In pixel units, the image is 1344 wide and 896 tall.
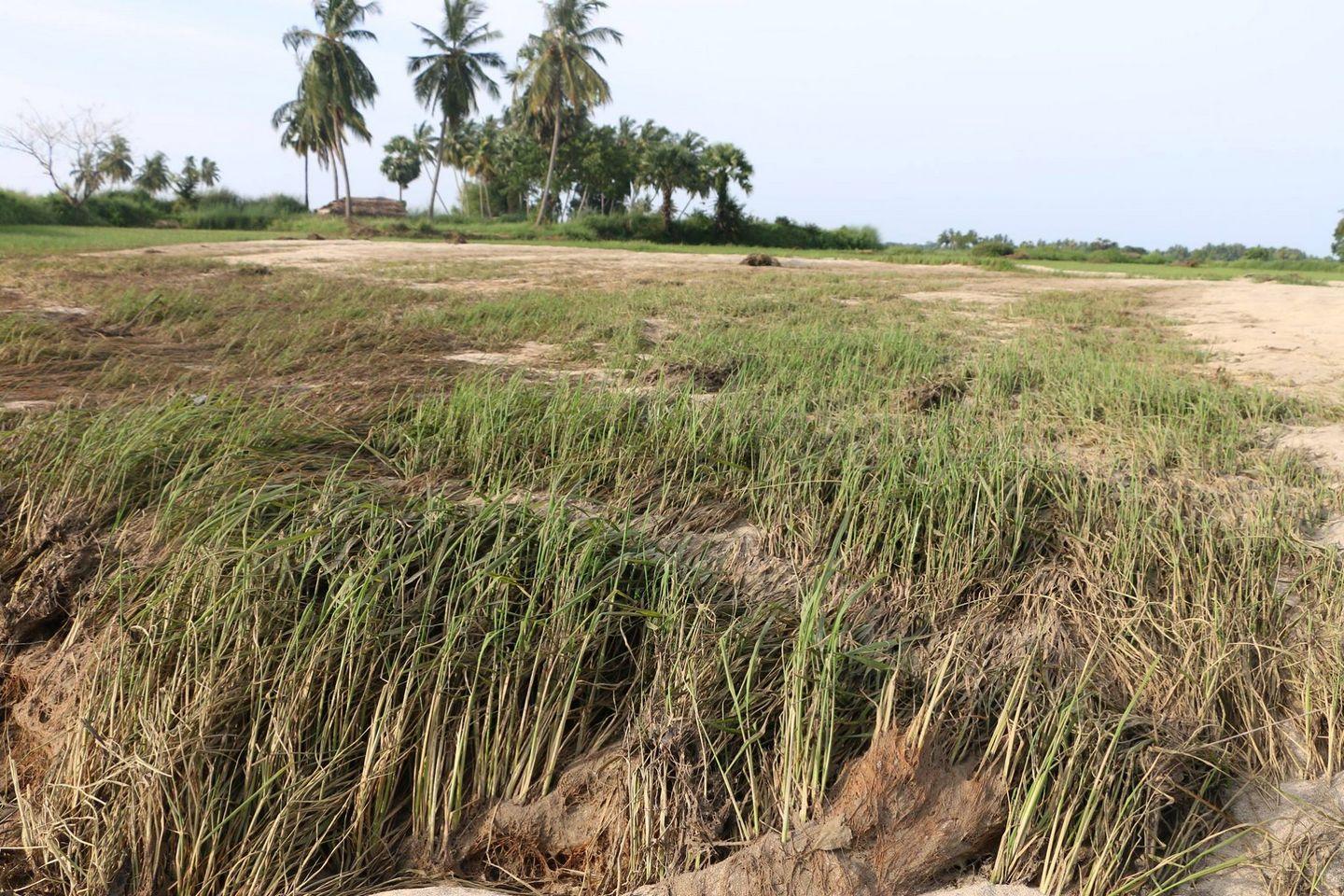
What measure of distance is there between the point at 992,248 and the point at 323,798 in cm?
3209

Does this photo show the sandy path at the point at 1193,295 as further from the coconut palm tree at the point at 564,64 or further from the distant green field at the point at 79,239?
the coconut palm tree at the point at 564,64

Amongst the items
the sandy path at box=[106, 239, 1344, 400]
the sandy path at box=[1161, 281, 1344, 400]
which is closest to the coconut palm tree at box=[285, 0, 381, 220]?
the sandy path at box=[106, 239, 1344, 400]

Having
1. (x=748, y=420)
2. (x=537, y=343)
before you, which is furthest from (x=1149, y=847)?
(x=537, y=343)

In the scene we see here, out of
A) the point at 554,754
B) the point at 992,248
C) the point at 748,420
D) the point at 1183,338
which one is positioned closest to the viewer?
the point at 554,754

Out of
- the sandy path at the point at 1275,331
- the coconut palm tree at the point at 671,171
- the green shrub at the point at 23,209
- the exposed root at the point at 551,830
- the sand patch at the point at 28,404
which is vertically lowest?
the exposed root at the point at 551,830

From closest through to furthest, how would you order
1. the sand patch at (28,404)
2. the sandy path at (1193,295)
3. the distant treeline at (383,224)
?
the sand patch at (28,404), the sandy path at (1193,295), the distant treeline at (383,224)

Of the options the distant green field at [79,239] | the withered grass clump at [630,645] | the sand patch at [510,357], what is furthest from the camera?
the distant green field at [79,239]

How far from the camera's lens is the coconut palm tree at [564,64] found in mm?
31391

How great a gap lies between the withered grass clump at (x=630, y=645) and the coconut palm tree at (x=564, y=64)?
30.4 m

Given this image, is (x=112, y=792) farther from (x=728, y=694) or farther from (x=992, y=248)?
(x=992, y=248)

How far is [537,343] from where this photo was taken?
566cm

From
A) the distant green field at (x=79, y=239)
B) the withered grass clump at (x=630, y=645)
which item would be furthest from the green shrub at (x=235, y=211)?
the withered grass clump at (x=630, y=645)

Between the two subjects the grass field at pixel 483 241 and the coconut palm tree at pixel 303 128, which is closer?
the grass field at pixel 483 241

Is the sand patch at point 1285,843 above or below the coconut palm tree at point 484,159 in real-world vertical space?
below
